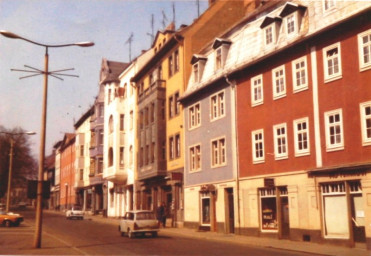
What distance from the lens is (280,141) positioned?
26.9 m

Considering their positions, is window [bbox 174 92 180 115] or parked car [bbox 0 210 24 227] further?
window [bbox 174 92 180 115]

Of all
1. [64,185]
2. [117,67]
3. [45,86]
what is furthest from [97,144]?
[45,86]

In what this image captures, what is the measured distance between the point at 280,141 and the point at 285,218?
3950 mm

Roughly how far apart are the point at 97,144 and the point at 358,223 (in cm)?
4751

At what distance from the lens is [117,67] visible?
65750 millimetres

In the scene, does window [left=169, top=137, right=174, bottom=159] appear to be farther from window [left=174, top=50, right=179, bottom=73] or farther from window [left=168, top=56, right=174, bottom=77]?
window [left=174, top=50, right=179, bottom=73]

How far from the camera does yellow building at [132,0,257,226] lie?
39.7 meters

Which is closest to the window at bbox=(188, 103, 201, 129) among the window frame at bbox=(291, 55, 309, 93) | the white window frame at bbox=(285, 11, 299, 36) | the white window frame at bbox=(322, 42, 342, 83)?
the white window frame at bbox=(285, 11, 299, 36)

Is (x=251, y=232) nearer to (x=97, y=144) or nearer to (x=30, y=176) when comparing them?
(x=97, y=144)

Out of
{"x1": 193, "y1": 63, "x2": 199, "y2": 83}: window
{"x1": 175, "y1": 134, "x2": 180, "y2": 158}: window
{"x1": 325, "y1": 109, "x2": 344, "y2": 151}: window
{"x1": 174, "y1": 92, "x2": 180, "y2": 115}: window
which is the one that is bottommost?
{"x1": 325, "y1": 109, "x2": 344, "y2": 151}: window

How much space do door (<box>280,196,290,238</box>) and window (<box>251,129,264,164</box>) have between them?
9.23ft

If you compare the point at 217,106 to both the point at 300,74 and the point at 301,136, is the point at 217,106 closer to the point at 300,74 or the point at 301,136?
the point at 300,74

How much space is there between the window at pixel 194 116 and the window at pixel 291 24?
441 inches

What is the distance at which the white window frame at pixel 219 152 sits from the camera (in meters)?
32.4
